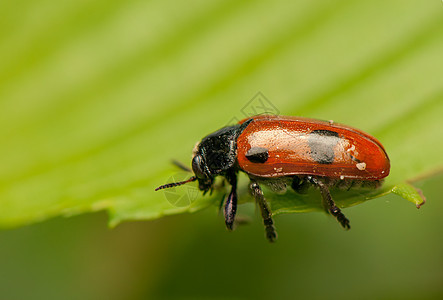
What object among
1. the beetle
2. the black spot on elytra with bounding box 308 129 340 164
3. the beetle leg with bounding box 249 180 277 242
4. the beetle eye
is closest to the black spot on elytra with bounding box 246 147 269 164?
the beetle

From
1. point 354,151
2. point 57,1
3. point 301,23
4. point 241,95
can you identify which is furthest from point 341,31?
point 57,1

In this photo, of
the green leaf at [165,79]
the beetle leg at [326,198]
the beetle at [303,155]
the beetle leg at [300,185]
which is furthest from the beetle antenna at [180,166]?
the beetle leg at [326,198]

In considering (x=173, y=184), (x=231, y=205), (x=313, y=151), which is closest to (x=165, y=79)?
(x=173, y=184)

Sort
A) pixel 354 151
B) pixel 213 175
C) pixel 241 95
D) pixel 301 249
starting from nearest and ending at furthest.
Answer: pixel 354 151, pixel 213 175, pixel 241 95, pixel 301 249

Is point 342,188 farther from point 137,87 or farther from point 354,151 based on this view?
point 137,87

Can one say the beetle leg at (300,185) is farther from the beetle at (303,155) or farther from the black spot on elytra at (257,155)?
the black spot on elytra at (257,155)
